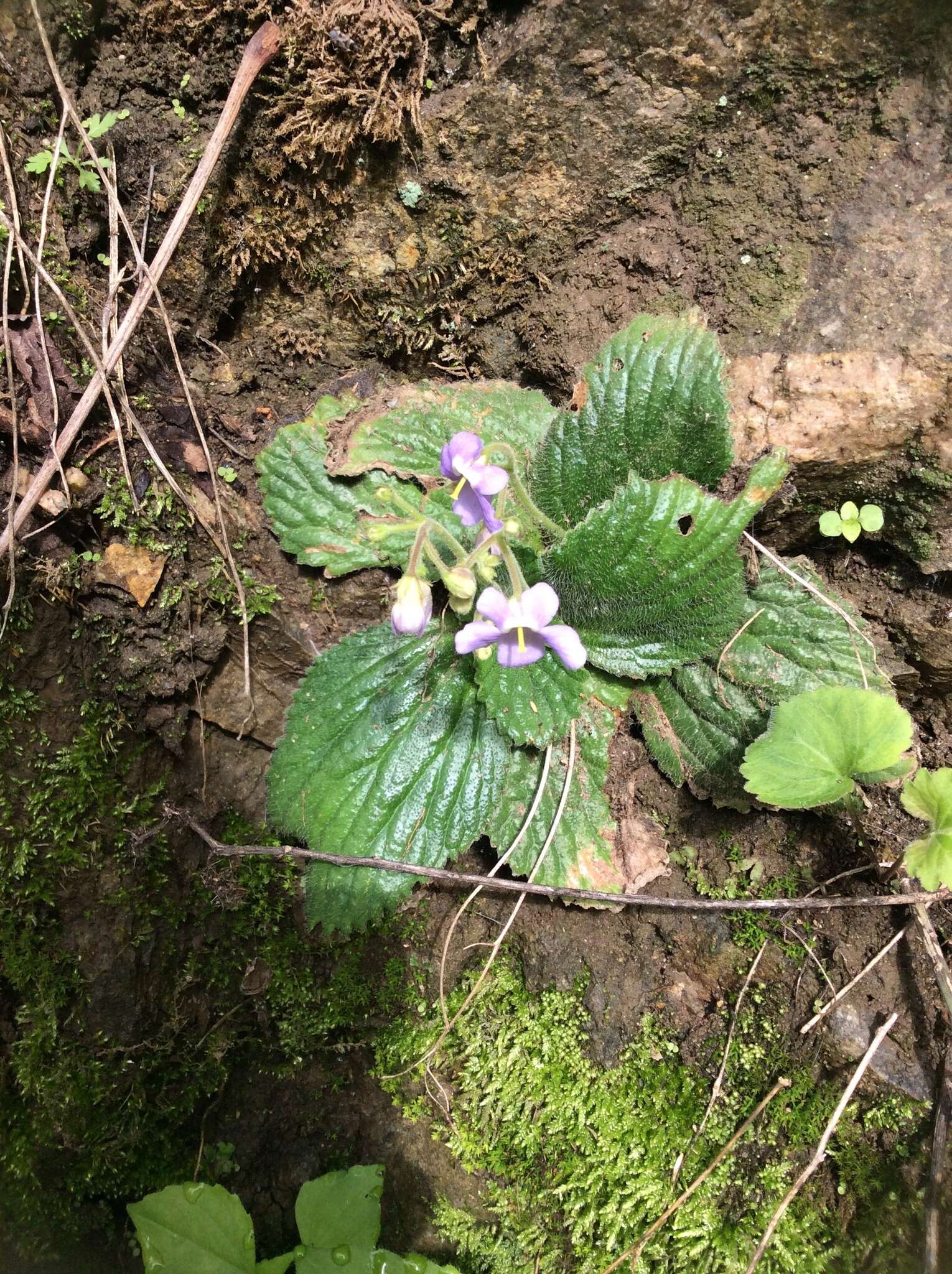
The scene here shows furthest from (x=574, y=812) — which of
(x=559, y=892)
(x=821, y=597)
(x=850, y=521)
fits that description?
(x=850, y=521)

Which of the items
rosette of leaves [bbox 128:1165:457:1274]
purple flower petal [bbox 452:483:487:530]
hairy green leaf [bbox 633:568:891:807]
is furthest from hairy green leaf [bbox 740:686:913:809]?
rosette of leaves [bbox 128:1165:457:1274]

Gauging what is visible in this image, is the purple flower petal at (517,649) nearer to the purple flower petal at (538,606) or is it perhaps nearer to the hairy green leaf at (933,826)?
the purple flower petal at (538,606)

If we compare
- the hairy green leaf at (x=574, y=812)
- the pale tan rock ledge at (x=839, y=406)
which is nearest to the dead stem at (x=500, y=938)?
the hairy green leaf at (x=574, y=812)

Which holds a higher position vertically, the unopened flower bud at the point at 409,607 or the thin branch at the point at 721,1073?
the unopened flower bud at the point at 409,607

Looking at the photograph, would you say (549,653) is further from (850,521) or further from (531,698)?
(850,521)

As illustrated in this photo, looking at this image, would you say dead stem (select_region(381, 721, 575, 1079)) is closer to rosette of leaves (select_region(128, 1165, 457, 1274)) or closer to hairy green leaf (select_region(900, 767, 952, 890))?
rosette of leaves (select_region(128, 1165, 457, 1274))

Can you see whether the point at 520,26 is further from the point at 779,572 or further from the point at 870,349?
the point at 779,572

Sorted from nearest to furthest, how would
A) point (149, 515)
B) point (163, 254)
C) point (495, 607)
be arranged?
1. point (495, 607)
2. point (163, 254)
3. point (149, 515)
